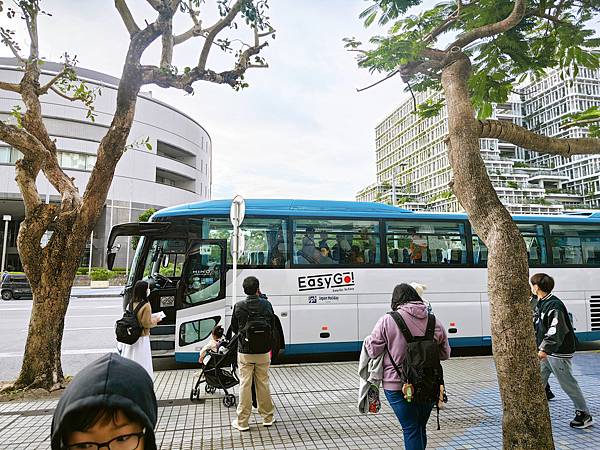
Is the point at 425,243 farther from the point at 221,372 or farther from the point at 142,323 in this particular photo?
the point at 142,323

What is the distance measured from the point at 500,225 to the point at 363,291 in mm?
5537

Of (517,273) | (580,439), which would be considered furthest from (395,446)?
(517,273)

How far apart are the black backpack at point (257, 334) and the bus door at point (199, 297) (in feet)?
10.9

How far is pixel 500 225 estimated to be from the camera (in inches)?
132

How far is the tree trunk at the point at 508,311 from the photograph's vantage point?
10.1 feet

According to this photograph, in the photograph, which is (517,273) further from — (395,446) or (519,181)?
(519,181)

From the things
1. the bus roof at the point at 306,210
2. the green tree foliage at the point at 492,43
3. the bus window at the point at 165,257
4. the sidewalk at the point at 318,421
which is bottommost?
the sidewalk at the point at 318,421

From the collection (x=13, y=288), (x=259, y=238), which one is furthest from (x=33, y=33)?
(x=13, y=288)

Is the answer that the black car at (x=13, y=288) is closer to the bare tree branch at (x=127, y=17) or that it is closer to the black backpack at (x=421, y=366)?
the bare tree branch at (x=127, y=17)

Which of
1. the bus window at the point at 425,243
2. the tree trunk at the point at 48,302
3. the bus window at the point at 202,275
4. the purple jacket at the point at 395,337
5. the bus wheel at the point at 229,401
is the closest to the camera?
the purple jacket at the point at 395,337

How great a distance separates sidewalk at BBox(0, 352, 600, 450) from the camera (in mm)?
4480

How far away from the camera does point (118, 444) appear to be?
1.13 m

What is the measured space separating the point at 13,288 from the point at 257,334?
2437cm

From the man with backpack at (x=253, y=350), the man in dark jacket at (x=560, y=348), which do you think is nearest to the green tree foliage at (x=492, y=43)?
the man in dark jacket at (x=560, y=348)
